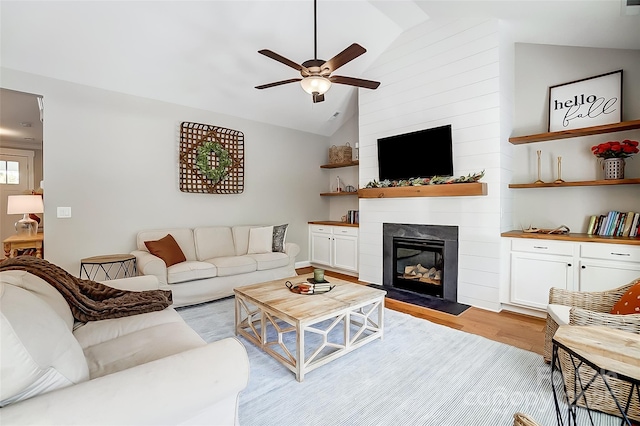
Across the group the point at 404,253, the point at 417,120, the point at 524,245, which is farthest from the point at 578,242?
the point at 417,120

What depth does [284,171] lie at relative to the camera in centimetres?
539

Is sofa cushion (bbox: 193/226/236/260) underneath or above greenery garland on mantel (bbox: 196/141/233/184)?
underneath

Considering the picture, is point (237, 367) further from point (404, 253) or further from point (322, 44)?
point (322, 44)

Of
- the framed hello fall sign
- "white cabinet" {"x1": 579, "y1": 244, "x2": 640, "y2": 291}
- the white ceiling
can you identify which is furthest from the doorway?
"white cabinet" {"x1": 579, "y1": 244, "x2": 640, "y2": 291}

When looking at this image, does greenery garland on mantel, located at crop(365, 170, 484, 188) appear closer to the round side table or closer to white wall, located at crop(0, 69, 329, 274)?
white wall, located at crop(0, 69, 329, 274)

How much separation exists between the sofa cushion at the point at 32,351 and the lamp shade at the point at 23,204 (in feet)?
13.7

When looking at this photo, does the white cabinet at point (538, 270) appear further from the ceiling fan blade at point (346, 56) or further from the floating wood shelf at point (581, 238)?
the ceiling fan blade at point (346, 56)

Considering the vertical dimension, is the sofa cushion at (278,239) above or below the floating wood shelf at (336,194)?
below

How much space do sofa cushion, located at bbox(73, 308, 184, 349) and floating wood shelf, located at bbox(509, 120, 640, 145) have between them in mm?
3801

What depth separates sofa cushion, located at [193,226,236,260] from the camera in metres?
4.11

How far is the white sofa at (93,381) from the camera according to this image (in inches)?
34.5

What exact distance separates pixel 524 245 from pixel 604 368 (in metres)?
2.55

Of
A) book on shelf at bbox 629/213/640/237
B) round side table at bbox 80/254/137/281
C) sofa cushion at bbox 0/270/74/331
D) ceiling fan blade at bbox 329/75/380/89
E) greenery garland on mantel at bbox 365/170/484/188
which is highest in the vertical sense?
ceiling fan blade at bbox 329/75/380/89

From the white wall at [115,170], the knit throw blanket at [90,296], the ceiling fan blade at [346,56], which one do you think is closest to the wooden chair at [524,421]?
the knit throw blanket at [90,296]
